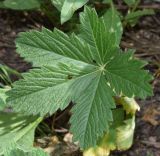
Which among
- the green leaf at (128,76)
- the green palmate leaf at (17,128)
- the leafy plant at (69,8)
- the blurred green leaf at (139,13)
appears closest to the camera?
the green leaf at (128,76)

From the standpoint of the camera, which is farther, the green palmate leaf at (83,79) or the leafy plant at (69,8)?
the leafy plant at (69,8)

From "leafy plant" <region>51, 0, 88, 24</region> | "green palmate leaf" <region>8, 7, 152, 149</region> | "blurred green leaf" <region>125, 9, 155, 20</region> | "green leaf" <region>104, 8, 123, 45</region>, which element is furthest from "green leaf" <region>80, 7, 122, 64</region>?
"blurred green leaf" <region>125, 9, 155, 20</region>

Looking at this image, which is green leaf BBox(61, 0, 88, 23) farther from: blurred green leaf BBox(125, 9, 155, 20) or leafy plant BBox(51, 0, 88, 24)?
blurred green leaf BBox(125, 9, 155, 20)

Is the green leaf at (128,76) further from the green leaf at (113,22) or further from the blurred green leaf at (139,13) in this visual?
the blurred green leaf at (139,13)

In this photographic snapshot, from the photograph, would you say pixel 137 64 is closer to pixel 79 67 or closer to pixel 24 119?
pixel 79 67

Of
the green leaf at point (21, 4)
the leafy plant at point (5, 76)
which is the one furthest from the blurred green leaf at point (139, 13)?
the leafy plant at point (5, 76)

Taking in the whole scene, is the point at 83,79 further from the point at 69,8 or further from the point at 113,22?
the point at 113,22

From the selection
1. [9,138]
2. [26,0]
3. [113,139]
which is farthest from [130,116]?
[26,0]

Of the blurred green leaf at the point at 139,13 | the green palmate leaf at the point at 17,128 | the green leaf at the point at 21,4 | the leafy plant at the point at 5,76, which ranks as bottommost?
the green palmate leaf at the point at 17,128
